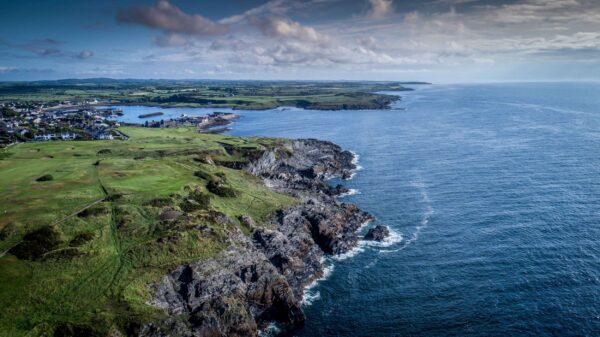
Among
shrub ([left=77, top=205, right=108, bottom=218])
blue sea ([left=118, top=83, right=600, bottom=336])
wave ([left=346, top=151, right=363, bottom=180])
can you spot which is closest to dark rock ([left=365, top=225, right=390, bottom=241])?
blue sea ([left=118, top=83, right=600, bottom=336])

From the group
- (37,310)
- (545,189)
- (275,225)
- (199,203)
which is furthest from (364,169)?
(37,310)

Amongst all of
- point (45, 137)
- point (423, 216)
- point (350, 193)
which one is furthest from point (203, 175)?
point (45, 137)

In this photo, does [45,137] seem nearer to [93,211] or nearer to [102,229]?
[93,211]

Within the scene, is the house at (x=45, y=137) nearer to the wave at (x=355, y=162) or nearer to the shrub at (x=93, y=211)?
the shrub at (x=93, y=211)

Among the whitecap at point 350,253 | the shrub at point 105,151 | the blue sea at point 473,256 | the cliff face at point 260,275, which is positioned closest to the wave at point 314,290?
the blue sea at point 473,256

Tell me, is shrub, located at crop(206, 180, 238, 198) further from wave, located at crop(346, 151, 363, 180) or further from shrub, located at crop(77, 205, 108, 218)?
wave, located at crop(346, 151, 363, 180)
